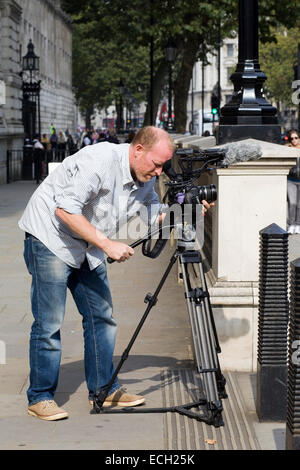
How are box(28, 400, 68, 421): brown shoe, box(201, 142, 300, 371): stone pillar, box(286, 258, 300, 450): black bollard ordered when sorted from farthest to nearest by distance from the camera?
box(201, 142, 300, 371): stone pillar → box(28, 400, 68, 421): brown shoe → box(286, 258, 300, 450): black bollard

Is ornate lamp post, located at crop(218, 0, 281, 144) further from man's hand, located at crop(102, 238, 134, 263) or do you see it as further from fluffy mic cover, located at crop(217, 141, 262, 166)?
man's hand, located at crop(102, 238, 134, 263)

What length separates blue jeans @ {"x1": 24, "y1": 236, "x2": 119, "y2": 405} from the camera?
536 centimetres

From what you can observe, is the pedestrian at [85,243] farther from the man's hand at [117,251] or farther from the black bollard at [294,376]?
the black bollard at [294,376]

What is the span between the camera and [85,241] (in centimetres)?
537

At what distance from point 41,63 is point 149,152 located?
57.2 meters

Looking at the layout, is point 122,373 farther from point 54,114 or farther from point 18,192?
point 54,114

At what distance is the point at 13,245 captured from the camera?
45.2 ft

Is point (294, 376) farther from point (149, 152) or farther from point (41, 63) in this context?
point (41, 63)

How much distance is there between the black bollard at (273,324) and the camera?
5367 mm

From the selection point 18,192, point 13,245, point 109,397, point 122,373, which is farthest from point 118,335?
point 18,192

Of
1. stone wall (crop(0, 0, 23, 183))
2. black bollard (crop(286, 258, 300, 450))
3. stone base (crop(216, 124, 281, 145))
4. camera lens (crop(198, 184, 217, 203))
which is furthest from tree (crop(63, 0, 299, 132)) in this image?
black bollard (crop(286, 258, 300, 450))

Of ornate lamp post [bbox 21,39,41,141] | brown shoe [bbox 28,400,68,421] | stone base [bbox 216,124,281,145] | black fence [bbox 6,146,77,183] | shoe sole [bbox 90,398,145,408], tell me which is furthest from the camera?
ornate lamp post [bbox 21,39,41,141]

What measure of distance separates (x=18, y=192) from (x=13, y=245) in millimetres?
11776

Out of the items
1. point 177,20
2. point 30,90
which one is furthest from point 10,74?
point 177,20
